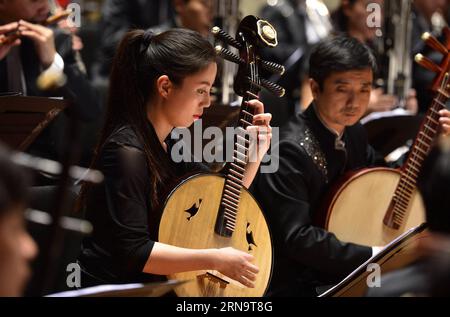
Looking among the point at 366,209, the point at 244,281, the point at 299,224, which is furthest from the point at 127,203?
the point at 366,209

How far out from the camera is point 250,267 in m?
2.84

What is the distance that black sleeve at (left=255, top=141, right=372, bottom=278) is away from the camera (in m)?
3.25

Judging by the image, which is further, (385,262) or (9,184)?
(385,262)

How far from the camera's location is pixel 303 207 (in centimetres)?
327

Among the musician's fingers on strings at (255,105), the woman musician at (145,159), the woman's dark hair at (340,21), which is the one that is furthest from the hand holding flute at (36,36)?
the woman's dark hair at (340,21)

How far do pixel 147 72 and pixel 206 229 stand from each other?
1.80 feet

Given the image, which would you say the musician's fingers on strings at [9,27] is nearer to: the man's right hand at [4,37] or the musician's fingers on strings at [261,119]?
the man's right hand at [4,37]

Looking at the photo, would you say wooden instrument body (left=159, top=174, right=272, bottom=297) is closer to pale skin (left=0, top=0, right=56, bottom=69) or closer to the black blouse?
the black blouse

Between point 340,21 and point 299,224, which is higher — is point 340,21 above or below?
above

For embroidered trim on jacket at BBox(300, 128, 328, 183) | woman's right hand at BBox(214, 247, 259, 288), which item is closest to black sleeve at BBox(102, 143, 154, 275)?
woman's right hand at BBox(214, 247, 259, 288)

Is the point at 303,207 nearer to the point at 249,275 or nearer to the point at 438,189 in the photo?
the point at 249,275

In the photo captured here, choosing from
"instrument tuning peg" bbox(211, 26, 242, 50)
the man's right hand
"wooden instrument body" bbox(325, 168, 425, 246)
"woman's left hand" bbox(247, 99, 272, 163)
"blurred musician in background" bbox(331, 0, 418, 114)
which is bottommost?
"wooden instrument body" bbox(325, 168, 425, 246)

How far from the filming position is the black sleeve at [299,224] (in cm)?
325
